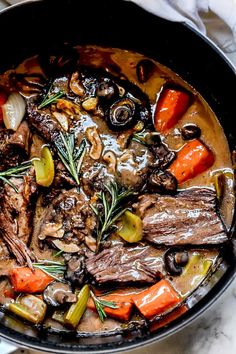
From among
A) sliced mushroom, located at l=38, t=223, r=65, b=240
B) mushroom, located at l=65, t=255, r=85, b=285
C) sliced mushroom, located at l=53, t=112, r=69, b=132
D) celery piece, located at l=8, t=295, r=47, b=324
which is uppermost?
sliced mushroom, located at l=53, t=112, r=69, b=132

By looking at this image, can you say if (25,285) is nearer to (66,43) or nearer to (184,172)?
(184,172)

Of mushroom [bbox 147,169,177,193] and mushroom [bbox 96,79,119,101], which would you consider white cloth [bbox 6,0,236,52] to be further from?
mushroom [bbox 147,169,177,193]

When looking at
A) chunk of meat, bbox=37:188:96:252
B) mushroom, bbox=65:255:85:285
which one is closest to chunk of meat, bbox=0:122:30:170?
chunk of meat, bbox=37:188:96:252

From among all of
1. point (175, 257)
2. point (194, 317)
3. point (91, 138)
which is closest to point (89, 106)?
point (91, 138)

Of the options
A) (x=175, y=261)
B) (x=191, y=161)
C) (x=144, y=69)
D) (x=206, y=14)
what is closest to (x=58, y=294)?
(x=175, y=261)

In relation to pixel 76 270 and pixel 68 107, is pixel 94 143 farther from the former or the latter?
pixel 76 270
